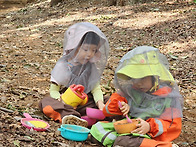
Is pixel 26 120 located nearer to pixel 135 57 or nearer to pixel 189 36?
pixel 135 57

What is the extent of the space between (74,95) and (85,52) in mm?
544

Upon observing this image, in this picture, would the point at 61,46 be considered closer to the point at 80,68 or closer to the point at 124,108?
the point at 80,68

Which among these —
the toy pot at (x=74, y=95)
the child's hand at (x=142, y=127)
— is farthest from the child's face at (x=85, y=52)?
the child's hand at (x=142, y=127)

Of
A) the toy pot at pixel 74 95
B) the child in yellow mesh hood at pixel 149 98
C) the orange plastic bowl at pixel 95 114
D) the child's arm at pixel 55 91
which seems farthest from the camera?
the child's arm at pixel 55 91

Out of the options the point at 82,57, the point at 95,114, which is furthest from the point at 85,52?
the point at 95,114

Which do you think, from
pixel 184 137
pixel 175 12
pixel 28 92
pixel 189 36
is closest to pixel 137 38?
pixel 189 36

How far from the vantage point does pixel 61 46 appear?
8773 mm

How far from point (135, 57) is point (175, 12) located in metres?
7.99

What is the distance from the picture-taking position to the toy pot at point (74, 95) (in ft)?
12.5

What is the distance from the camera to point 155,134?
3104 millimetres

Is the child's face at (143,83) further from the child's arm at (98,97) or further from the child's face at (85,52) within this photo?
the child's face at (85,52)

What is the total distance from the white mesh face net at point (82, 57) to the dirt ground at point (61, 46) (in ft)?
2.02

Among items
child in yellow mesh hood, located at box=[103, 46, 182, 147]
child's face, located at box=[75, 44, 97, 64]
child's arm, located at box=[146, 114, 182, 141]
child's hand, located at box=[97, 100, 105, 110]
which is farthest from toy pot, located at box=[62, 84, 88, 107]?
child's arm, located at box=[146, 114, 182, 141]

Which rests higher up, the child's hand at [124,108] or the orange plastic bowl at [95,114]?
the child's hand at [124,108]
